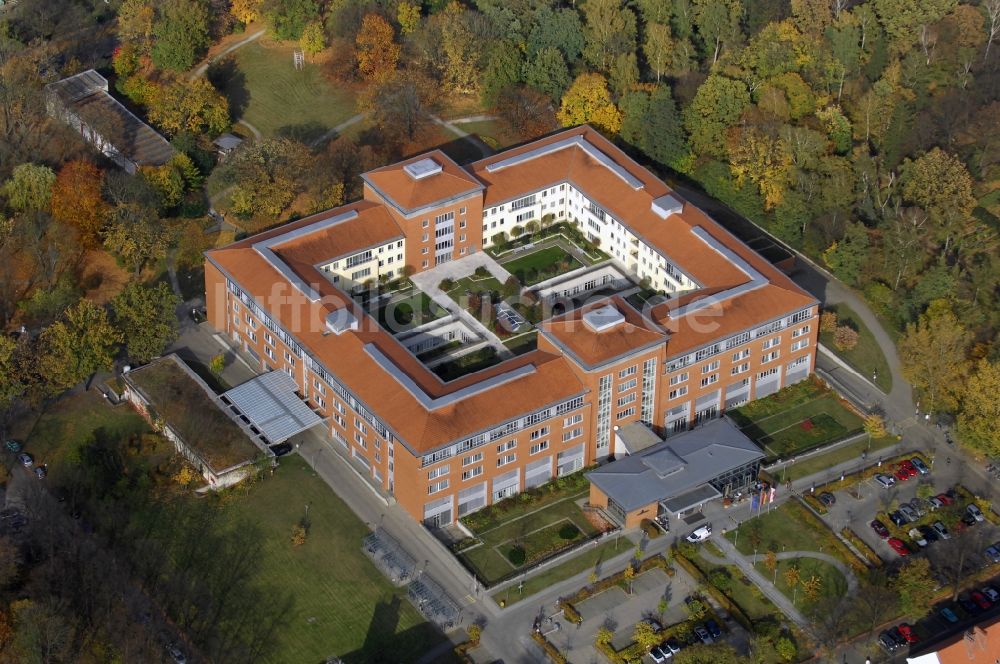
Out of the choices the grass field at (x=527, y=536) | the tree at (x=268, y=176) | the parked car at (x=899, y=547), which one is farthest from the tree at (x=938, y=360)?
the tree at (x=268, y=176)

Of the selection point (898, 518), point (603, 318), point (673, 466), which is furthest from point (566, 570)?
point (898, 518)

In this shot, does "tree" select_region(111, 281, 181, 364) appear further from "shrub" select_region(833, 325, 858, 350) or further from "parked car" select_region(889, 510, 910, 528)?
"parked car" select_region(889, 510, 910, 528)

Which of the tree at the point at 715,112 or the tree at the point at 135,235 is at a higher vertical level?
the tree at the point at 715,112

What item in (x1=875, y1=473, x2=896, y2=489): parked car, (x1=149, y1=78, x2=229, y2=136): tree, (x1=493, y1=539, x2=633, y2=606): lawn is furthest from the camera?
(x1=149, y1=78, x2=229, y2=136): tree

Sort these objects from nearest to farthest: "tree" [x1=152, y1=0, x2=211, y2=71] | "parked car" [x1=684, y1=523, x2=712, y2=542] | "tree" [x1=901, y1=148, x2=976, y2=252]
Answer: "parked car" [x1=684, y1=523, x2=712, y2=542] → "tree" [x1=901, y1=148, x2=976, y2=252] → "tree" [x1=152, y1=0, x2=211, y2=71]

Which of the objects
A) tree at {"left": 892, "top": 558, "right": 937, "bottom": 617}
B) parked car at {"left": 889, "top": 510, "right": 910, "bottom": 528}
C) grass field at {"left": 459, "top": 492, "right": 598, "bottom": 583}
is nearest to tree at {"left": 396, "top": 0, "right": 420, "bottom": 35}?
grass field at {"left": 459, "top": 492, "right": 598, "bottom": 583}

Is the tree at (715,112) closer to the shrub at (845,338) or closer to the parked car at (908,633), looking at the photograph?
the shrub at (845,338)

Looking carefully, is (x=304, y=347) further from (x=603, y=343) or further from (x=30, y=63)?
(x=30, y=63)
